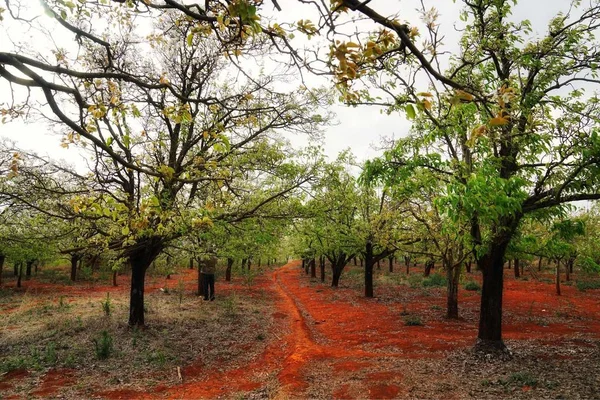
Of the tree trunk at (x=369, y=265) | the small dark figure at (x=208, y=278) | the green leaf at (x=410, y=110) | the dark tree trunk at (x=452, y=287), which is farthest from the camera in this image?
the tree trunk at (x=369, y=265)

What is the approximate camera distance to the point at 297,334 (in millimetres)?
13797

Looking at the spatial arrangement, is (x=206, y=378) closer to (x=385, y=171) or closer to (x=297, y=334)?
(x=297, y=334)

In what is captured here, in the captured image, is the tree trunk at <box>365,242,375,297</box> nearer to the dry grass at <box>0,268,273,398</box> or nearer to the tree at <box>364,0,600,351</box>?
the dry grass at <box>0,268,273,398</box>

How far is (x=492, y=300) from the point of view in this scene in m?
9.59

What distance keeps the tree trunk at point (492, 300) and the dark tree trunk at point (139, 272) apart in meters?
10.4

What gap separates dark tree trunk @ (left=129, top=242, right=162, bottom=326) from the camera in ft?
40.4

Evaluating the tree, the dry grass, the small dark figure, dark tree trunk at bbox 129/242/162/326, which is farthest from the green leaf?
the small dark figure

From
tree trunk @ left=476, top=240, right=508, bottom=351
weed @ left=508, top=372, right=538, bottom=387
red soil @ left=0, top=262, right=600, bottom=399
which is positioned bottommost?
red soil @ left=0, top=262, right=600, bottom=399

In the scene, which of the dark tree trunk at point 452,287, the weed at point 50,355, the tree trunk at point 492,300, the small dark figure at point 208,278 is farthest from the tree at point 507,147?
the small dark figure at point 208,278

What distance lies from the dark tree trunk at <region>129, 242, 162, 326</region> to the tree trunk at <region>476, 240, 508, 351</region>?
34.0 feet

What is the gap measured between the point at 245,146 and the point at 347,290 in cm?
1888

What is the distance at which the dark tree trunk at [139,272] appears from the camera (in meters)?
12.3

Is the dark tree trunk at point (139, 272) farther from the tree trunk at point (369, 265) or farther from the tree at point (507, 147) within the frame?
the tree trunk at point (369, 265)

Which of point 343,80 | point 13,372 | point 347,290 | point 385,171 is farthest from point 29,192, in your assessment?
point 347,290
